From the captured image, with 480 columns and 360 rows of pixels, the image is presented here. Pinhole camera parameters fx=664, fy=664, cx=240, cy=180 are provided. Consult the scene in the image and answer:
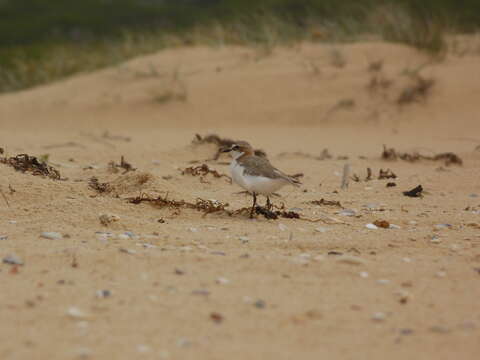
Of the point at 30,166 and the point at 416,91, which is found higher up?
the point at 416,91

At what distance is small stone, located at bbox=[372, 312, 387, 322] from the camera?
324 centimetres

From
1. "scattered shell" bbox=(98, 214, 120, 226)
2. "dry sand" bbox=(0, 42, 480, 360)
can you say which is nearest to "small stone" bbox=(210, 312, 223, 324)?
"dry sand" bbox=(0, 42, 480, 360)

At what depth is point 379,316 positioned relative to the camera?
10.7 ft

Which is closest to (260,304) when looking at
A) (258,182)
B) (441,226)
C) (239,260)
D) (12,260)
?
(239,260)

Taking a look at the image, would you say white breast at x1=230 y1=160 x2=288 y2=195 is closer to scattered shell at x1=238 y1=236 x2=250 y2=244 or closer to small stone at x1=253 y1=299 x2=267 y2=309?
scattered shell at x1=238 y1=236 x2=250 y2=244

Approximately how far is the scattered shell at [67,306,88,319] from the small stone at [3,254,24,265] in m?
0.78

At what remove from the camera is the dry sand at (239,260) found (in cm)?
299

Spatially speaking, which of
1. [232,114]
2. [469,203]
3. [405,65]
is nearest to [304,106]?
[232,114]

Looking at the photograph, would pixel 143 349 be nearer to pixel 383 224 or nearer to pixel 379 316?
pixel 379 316

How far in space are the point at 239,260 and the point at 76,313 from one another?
1.15 meters

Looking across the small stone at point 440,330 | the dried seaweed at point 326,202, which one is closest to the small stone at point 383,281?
the small stone at point 440,330

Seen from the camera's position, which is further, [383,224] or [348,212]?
[348,212]

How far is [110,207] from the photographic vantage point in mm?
5109

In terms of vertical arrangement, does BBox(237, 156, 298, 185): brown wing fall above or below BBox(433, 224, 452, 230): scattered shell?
above
